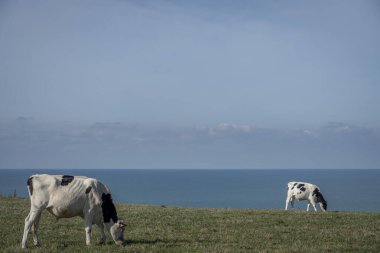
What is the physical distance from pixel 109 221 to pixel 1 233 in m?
4.61

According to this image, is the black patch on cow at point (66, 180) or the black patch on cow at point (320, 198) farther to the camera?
the black patch on cow at point (320, 198)

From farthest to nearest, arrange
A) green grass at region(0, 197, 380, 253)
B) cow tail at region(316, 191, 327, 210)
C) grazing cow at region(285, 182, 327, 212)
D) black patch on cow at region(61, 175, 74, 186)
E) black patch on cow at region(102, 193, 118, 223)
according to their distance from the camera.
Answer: grazing cow at region(285, 182, 327, 212), cow tail at region(316, 191, 327, 210), black patch on cow at region(102, 193, 118, 223), black patch on cow at region(61, 175, 74, 186), green grass at region(0, 197, 380, 253)

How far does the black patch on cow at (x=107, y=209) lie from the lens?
1537 cm

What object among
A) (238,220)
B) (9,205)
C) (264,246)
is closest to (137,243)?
(264,246)

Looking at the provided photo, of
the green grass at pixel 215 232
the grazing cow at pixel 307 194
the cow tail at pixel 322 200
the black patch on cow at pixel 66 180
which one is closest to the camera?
the green grass at pixel 215 232

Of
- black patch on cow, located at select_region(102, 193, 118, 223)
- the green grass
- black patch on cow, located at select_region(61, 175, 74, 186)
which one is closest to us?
the green grass

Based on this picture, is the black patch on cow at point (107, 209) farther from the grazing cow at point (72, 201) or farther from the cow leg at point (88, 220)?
→ the cow leg at point (88, 220)

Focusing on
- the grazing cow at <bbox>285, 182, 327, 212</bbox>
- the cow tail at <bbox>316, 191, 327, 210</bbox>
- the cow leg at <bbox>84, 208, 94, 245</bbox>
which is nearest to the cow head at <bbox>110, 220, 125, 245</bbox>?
the cow leg at <bbox>84, 208, 94, 245</bbox>

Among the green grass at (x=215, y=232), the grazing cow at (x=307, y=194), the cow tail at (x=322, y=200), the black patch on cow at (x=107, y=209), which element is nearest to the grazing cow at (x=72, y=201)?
the black patch on cow at (x=107, y=209)

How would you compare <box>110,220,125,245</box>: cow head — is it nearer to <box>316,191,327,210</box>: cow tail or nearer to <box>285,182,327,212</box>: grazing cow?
<box>285,182,327,212</box>: grazing cow

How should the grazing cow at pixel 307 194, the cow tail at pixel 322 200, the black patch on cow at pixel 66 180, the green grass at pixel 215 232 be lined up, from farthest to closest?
the grazing cow at pixel 307 194
the cow tail at pixel 322 200
the black patch on cow at pixel 66 180
the green grass at pixel 215 232

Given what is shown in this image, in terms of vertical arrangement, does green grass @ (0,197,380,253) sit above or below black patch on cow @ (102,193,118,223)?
below

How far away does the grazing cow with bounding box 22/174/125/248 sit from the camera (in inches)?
579

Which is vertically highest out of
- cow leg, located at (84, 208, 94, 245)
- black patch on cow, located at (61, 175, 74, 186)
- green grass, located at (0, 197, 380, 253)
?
black patch on cow, located at (61, 175, 74, 186)
